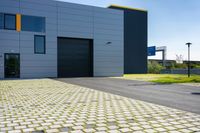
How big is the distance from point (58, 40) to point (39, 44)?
2.48 metres

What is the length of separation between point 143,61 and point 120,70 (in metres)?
16.6

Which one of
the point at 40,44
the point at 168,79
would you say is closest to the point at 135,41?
the point at 168,79

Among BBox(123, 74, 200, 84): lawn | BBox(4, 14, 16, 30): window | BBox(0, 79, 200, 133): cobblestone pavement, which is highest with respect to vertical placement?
BBox(4, 14, 16, 30): window

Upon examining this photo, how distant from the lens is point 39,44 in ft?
80.7

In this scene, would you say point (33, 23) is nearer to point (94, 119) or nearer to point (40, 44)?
point (40, 44)

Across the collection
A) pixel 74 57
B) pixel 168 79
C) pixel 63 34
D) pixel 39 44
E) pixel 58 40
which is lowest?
pixel 168 79

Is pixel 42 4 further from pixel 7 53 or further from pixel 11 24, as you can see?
pixel 7 53

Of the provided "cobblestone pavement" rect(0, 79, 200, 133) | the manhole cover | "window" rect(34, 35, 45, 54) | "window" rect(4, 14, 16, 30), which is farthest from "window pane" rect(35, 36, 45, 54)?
the manhole cover

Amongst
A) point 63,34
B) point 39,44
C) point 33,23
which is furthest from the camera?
point 63,34

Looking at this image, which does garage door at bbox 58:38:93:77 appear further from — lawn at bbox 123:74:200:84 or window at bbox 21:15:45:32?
lawn at bbox 123:74:200:84

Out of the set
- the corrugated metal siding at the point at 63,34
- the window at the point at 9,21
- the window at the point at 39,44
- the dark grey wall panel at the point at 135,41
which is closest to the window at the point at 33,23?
the corrugated metal siding at the point at 63,34

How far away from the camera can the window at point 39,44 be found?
24.3 meters

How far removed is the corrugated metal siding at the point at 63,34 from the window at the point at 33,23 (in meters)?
0.47

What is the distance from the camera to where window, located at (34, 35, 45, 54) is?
24.3 meters
